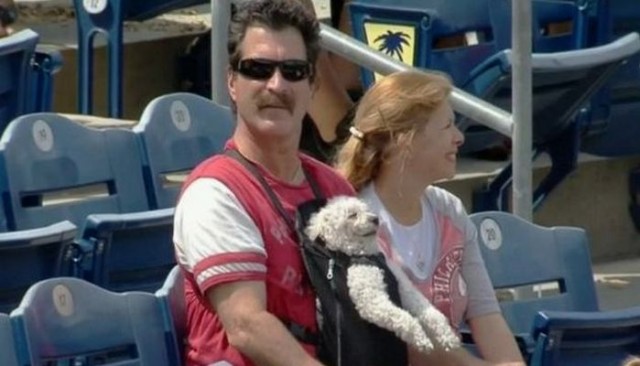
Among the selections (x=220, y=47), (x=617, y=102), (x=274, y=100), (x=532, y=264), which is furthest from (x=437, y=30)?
(x=274, y=100)

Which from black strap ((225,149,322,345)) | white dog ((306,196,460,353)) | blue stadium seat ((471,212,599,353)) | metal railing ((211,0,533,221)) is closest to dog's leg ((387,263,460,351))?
white dog ((306,196,460,353))

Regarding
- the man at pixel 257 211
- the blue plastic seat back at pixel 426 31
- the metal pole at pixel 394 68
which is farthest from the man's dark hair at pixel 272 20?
the blue plastic seat back at pixel 426 31

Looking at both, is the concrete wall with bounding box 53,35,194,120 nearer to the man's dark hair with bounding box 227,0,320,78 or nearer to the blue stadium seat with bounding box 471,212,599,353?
the blue stadium seat with bounding box 471,212,599,353

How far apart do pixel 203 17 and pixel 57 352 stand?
13.9 ft

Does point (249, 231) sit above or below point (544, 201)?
above

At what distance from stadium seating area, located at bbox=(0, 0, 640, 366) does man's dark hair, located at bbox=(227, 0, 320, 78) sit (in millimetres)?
494

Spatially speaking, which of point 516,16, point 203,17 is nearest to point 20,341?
point 516,16

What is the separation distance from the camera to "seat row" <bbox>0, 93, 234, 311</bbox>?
14.8 feet

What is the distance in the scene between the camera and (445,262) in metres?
4.43

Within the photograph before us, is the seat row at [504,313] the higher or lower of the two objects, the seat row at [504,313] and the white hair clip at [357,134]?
the lower

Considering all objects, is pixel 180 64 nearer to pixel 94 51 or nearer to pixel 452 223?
pixel 94 51

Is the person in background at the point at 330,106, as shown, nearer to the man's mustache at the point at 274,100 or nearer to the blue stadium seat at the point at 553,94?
Result: the blue stadium seat at the point at 553,94

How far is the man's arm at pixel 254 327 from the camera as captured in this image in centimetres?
392

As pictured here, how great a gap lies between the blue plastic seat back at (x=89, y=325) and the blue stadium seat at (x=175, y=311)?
0.02m
